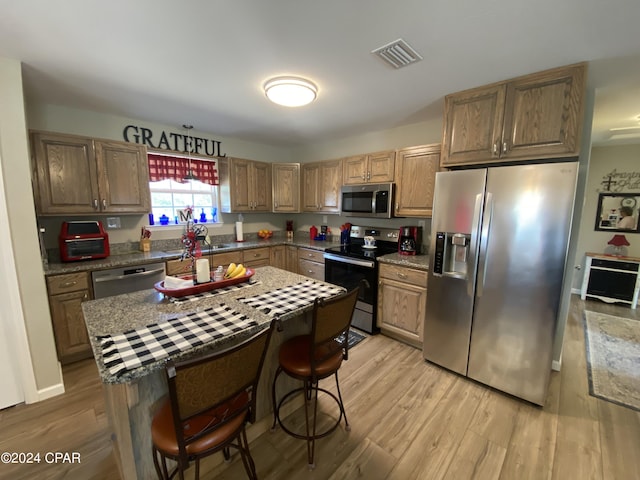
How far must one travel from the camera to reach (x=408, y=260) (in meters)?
2.78

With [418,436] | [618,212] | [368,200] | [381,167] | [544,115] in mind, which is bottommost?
[418,436]

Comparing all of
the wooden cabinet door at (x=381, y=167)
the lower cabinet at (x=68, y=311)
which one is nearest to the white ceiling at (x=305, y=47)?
the wooden cabinet door at (x=381, y=167)

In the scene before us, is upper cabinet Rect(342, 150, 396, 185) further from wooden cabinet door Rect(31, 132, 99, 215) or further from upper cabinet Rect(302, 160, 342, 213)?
wooden cabinet door Rect(31, 132, 99, 215)

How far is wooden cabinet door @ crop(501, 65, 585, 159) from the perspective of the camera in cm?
176

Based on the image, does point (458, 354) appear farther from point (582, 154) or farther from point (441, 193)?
point (582, 154)

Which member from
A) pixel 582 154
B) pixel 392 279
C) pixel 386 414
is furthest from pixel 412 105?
pixel 386 414

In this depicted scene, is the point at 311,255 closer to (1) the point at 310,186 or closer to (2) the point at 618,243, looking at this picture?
(1) the point at 310,186

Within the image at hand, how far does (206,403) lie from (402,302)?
2267 mm

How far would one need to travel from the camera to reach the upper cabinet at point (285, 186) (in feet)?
13.7

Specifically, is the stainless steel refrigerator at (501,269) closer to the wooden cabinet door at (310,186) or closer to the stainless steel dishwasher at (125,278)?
the wooden cabinet door at (310,186)

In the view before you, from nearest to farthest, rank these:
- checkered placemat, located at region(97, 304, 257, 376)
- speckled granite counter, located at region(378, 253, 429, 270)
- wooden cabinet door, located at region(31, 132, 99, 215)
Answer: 1. checkered placemat, located at region(97, 304, 257, 376)
2. wooden cabinet door, located at region(31, 132, 99, 215)
3. speckled granite counter, located at region(378, 253, 429, 270)

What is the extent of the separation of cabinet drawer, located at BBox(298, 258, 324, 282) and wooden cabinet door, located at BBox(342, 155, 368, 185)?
1.25 meters

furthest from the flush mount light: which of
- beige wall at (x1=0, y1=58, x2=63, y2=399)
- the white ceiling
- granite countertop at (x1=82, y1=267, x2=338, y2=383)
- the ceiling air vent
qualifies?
beige wall at (x1=0, y1=58, x2=63, y2=399)

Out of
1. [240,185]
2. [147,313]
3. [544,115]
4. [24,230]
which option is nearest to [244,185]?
[240,185]
